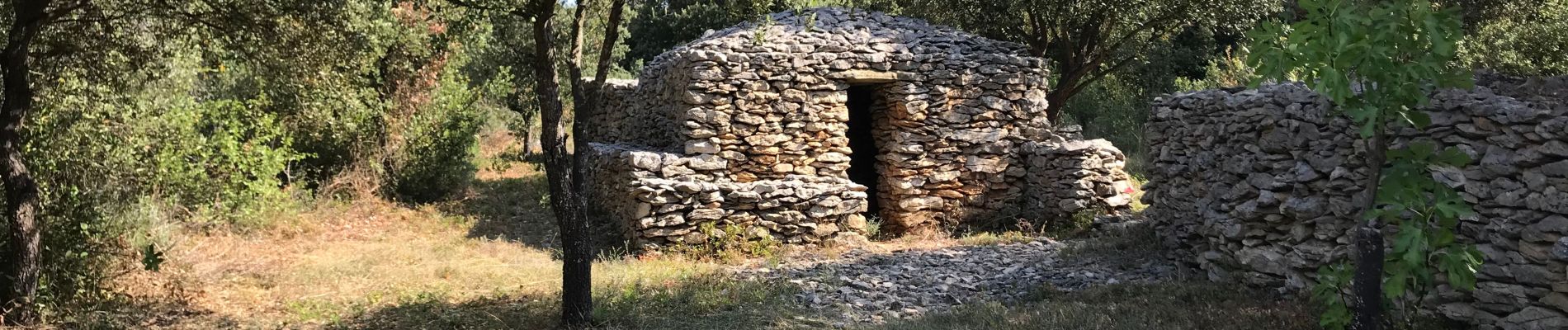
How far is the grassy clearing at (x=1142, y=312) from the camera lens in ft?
17.7

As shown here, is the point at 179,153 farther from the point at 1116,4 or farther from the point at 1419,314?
the point at 1116,4

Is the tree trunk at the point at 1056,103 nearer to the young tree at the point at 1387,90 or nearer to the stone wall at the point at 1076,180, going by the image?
the stone wall at the point at 1076,180

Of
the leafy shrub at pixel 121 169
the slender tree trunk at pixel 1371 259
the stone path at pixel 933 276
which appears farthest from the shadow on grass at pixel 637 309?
the slender tree trunk at pixel 1371 259

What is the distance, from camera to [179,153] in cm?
909

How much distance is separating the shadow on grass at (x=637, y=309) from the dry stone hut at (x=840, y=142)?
2031mm

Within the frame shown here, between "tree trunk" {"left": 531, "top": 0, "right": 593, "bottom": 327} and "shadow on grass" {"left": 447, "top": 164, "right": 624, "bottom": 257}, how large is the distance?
3.09m

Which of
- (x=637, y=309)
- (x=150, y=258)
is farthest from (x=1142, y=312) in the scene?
(x=150, y=258)

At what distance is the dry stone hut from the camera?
9.35m

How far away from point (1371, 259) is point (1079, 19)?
995 centimetres

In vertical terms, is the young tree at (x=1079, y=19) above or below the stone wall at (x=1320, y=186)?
above

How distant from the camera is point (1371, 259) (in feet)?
13.0

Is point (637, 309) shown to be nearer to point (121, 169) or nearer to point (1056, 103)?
point (121, 169)

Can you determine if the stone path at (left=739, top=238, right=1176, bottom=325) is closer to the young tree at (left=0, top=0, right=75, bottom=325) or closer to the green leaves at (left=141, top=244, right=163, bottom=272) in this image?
the green leaves at (left=141, top=244, right=163, bottom=272)

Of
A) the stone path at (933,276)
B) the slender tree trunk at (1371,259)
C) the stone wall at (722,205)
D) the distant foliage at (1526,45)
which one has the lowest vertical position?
the stone path at (933,276)
